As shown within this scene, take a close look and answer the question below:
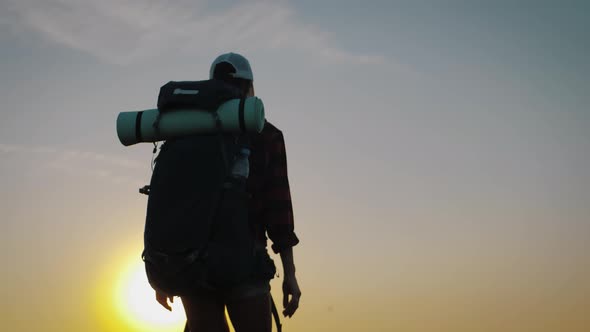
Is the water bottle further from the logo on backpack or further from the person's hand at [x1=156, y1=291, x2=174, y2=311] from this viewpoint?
the person's hand at [x1=156, y1=291, x2=174, y2=311]

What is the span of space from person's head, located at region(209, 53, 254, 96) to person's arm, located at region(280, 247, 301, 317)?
1234 mm

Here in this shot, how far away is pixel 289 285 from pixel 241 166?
94cm

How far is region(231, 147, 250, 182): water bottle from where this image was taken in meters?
4.29

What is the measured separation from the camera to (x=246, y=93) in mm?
4805

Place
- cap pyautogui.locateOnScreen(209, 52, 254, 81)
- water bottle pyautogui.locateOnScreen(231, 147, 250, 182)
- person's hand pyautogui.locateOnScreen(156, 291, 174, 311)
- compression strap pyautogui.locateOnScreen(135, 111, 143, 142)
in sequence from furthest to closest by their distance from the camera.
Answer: cap pyautogui.locateOnScreen(209, 52, 254, 81) → compression strap pyautogui.locateOnScreen(135, 111, 143, 142) → person's hand pyautogui.locateOnScreen(156, 291, 174, 311) → water bottle pyautogui.locateOnScreen(231, 147, 250, 182)

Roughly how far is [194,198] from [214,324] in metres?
0.91

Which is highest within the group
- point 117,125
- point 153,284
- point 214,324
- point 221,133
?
point 117,125

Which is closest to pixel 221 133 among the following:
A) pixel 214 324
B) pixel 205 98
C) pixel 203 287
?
pixel 205 98

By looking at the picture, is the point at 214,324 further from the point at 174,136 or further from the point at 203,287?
the point at 174,136

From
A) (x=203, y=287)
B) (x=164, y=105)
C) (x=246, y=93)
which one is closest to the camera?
(x=203, y=287)

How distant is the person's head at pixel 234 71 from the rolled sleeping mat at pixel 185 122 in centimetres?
47

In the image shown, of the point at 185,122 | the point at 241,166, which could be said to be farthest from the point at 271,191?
the point at 185,122

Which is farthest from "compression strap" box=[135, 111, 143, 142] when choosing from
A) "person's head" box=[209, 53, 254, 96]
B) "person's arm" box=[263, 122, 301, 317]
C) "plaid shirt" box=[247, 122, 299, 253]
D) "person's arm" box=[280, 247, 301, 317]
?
"person's arm" box=[280, 247, 301, 317]

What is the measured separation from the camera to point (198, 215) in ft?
13.6
